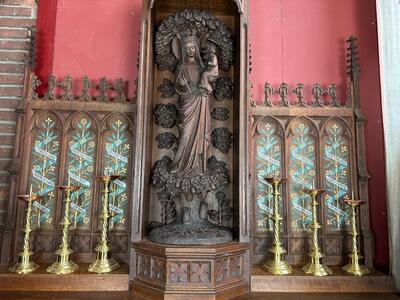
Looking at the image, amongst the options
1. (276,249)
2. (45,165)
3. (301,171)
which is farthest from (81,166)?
(301,171)

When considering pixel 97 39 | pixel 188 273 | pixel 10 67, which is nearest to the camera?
pixel 188 273

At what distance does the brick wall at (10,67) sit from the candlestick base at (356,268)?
2.13 meters

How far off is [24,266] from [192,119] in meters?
1.27

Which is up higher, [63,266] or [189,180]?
[189,180]

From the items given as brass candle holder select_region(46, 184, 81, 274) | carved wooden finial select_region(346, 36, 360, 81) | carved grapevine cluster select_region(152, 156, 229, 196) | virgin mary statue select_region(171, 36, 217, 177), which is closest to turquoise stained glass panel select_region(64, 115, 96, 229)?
brass candle holder select_region(46, 184, 81, 274)

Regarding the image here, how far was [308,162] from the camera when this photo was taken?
2217mm

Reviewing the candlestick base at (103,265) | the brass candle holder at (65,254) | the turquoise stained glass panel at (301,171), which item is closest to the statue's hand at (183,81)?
the turquoise stained glass panel at (301,171)

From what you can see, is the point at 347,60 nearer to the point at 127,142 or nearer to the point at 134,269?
the point at 127,142

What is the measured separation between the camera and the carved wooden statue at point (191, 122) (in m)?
2.00

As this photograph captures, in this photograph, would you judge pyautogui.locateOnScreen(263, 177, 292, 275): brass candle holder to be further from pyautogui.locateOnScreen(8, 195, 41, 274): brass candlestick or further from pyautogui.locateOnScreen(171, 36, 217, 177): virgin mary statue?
pyautogui.locateOnScreen(8, 195, 41, 274): brass candlestick

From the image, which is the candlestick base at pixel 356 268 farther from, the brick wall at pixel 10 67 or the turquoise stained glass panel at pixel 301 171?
the brick wall at pixel 10 67

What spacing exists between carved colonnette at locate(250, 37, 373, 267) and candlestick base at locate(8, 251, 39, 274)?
4.32ft

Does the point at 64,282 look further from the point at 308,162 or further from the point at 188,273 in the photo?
the point at 308,162

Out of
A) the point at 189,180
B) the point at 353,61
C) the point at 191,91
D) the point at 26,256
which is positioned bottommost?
the point at 26,256
